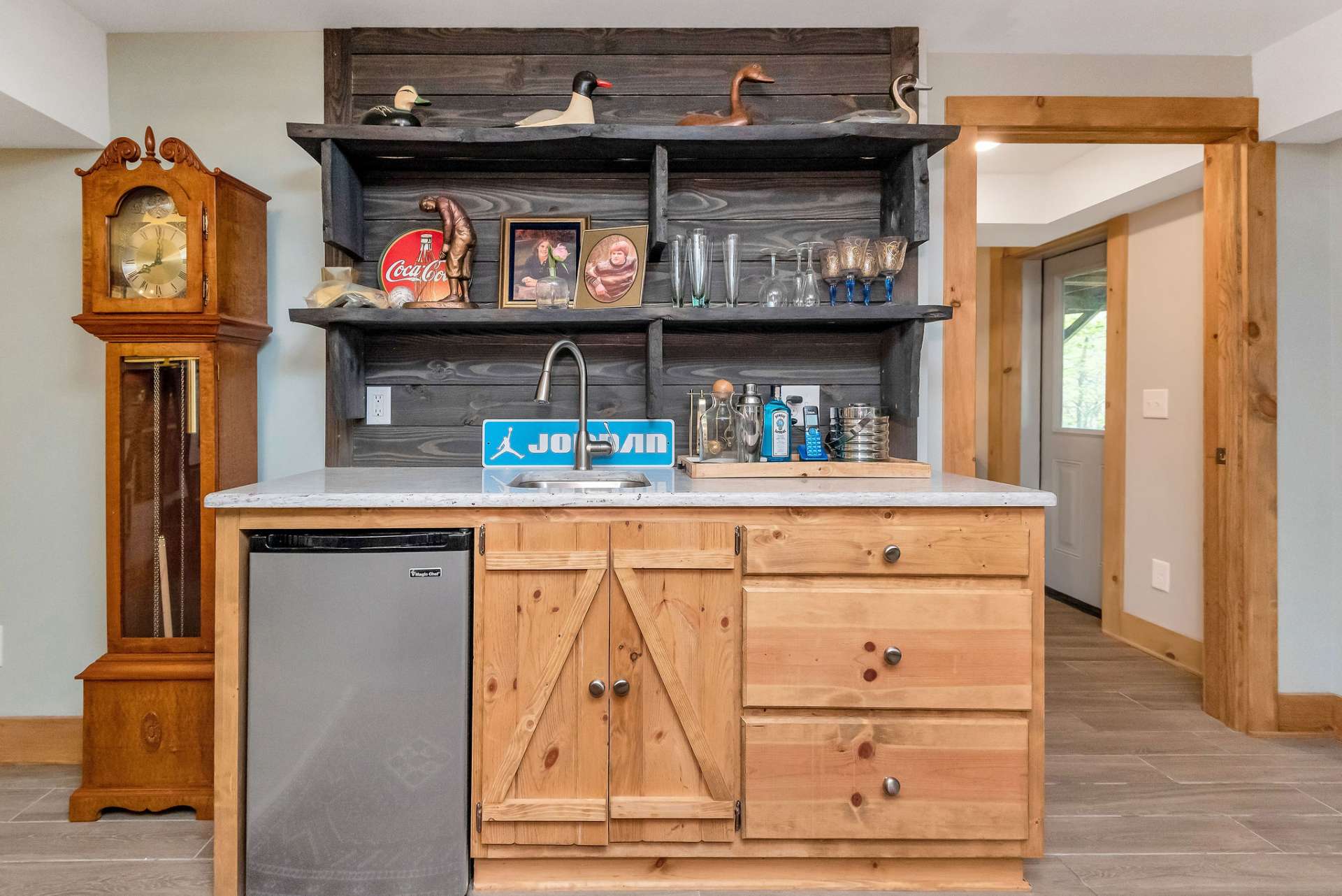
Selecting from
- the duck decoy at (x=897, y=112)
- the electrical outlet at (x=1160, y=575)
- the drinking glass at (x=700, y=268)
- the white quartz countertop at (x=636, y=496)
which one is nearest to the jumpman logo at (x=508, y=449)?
the white quartz countertop at (x=636, y=496)

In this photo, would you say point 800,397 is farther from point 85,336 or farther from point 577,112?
point 85,336

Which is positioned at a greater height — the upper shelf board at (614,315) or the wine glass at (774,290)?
the wine glass at (774,290)

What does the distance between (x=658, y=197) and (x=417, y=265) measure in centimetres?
76

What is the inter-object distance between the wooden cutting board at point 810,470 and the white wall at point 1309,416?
4.78 ft

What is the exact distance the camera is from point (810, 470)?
2.10 meters

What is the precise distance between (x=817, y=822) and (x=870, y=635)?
419mm

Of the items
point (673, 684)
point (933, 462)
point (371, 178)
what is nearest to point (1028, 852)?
point (673, 684)

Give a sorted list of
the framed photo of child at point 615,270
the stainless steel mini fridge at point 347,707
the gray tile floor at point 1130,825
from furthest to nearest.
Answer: the framed photo of child at point 615,270, the gray tile floor at point 1130,825, the stainless steel mini fridge at point 347,707

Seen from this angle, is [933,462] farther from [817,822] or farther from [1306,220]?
[1306,220]

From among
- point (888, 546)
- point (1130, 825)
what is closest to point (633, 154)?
point (888, 546)

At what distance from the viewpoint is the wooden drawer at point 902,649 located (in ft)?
5.79

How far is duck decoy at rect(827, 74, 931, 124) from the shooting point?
227 centimetres

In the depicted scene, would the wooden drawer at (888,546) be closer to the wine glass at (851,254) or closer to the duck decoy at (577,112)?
the wine glass at (851,254)

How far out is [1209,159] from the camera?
278 cm
